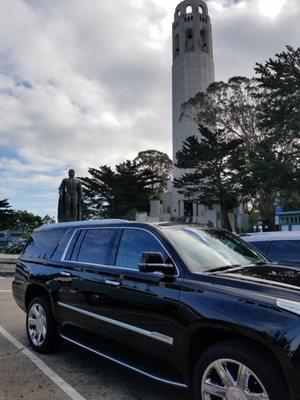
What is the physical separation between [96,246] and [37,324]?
1607 millimetres

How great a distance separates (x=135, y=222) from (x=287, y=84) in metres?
34.0

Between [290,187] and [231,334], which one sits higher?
[290,187]

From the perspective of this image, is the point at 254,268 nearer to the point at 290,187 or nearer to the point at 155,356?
the point at 155,356

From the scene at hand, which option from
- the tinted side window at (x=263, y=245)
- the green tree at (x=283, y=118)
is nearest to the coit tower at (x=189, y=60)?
the green tree at (x=283, y=118)

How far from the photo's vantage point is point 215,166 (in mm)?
50688

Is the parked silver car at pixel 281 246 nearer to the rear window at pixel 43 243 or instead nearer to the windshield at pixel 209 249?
the windshield at pixel 209 249

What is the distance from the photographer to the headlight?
3139 mm

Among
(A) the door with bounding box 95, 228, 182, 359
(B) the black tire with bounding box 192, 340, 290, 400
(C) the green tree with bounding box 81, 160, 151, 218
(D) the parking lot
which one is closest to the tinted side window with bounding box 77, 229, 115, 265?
(A) the door with bounding box 95, 228, 182, 359

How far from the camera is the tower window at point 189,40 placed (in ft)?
245

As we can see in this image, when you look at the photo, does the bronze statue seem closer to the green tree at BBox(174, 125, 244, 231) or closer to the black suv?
the black suv

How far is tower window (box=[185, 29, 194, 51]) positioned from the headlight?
75.3 metres

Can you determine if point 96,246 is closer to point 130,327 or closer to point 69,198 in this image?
point 130,327

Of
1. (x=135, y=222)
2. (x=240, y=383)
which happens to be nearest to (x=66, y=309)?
(x=135, y=222)

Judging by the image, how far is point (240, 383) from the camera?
3295 millimetres
